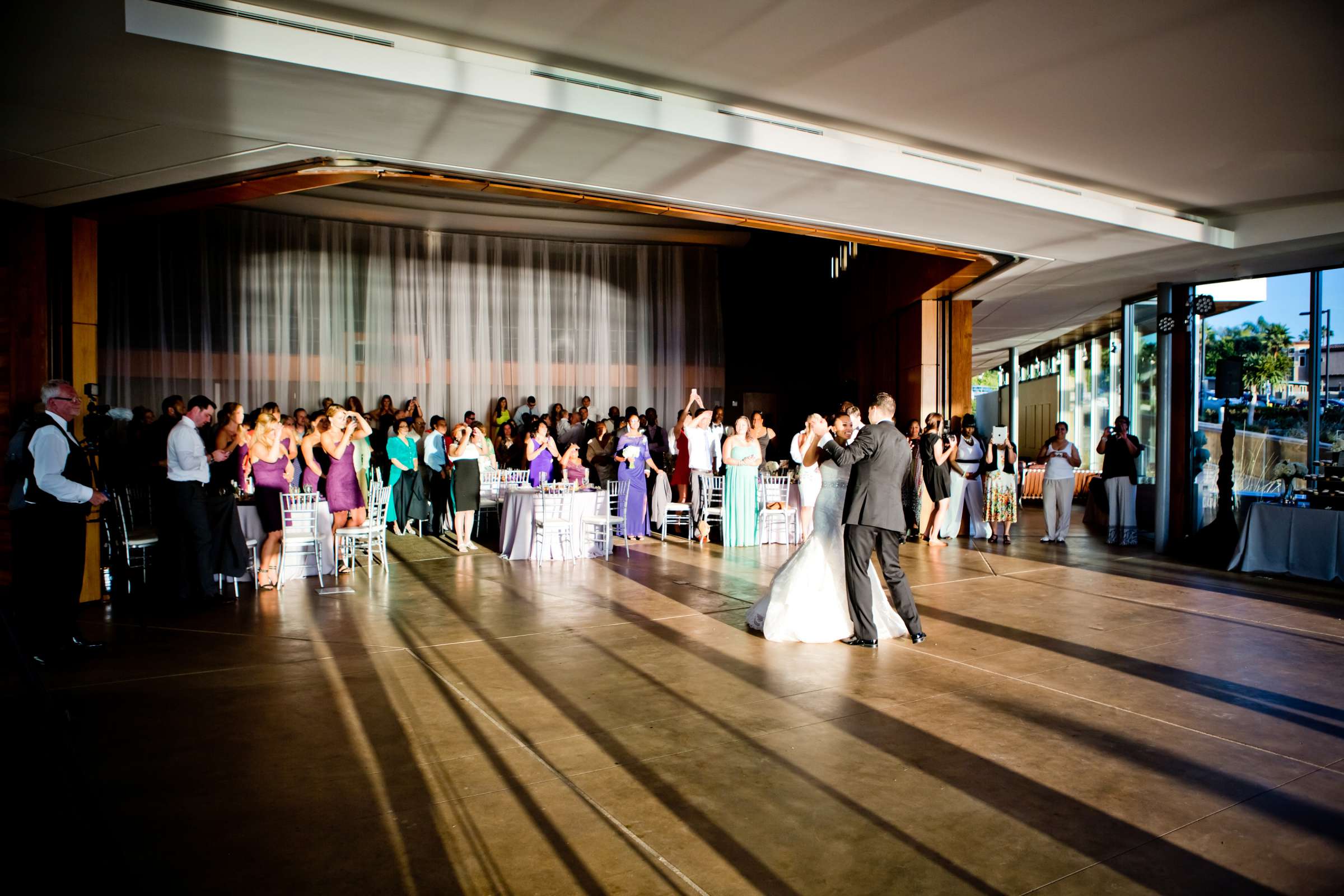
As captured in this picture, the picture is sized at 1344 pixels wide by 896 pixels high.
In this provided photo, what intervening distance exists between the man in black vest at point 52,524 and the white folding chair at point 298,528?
2149 millimetres

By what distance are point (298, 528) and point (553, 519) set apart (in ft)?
8.18

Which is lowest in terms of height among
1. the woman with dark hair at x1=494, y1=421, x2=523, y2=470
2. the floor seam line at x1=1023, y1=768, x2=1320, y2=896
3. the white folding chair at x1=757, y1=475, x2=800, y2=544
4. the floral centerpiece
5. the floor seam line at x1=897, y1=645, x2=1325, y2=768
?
the floor seam line at x1=1023, y1=768, x2=1320, y2=896

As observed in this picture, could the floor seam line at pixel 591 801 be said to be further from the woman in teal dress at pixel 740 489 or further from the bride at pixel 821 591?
the woman in teal dress at pixel 740 489

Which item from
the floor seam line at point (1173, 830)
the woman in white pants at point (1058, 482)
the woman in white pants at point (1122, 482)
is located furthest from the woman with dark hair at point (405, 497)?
the floor seam line at point (1173, 830)

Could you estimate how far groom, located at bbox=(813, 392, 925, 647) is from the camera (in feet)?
17.7

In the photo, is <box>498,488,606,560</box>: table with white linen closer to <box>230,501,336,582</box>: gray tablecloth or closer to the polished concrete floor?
<box>230,501,336,582</box>: gray tablecloth

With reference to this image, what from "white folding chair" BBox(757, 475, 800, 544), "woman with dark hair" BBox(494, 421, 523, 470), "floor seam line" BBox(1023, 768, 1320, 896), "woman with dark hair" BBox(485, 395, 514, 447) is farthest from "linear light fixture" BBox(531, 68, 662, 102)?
"woman with dark hair" BBox(485, 395, 514, 447)

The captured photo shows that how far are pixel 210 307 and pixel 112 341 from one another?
1.45m

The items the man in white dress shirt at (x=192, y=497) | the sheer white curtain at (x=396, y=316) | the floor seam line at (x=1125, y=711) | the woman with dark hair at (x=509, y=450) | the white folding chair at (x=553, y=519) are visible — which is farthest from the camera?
the sheer white curtain at (x=396, y=316)

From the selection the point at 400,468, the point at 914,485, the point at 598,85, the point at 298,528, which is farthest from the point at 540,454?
the point at 598,85

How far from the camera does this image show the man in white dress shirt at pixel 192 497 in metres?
6.46

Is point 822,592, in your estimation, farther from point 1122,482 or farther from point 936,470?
point 1122,482

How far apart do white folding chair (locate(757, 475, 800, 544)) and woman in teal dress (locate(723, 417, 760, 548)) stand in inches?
8.1

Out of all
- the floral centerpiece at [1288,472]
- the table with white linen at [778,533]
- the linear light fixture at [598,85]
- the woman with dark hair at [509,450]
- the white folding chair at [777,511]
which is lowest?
the table with white linen at [778,533]
